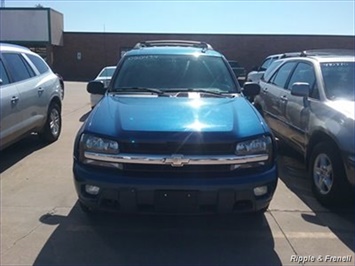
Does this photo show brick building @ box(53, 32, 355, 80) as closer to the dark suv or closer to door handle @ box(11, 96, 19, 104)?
door handle @ box(11, 96, 19, 104)

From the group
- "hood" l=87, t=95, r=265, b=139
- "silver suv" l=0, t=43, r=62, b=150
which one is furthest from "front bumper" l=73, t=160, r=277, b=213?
"silver suv" l=0, t=43, r=62, b=150

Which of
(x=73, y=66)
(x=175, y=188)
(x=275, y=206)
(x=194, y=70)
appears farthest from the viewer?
(x=73, y=66)

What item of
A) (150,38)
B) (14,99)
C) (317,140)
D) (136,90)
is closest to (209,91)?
(136,90)

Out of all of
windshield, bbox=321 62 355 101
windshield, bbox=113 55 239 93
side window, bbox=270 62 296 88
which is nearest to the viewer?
windshield, bbox=113 55 239 93

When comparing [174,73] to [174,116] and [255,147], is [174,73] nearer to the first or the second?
[174,116]

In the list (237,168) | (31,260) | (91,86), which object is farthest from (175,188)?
(91,86)

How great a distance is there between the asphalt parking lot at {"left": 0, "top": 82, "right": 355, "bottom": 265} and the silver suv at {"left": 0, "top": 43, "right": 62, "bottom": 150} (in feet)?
4.06

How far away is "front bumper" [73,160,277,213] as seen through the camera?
11.7 ft

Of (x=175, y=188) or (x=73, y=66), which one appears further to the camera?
(x=73, y=66)

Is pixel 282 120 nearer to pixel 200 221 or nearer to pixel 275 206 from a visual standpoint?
pixel 275 206

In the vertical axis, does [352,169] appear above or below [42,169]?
above

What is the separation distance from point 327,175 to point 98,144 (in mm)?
2613

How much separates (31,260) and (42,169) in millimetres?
2908

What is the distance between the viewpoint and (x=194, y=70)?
5289 millimetres
